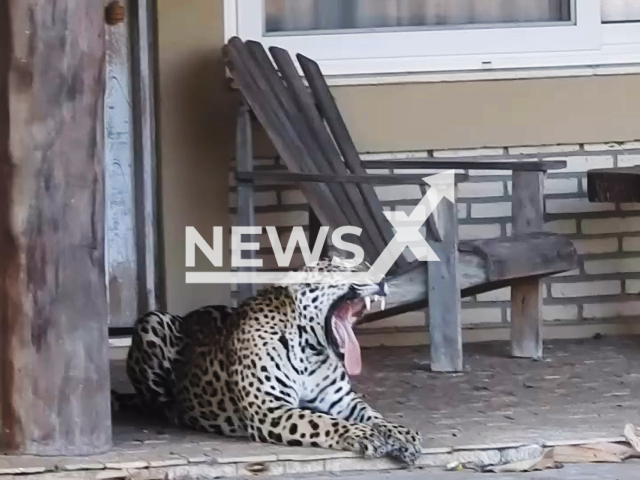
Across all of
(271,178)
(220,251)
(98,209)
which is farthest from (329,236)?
(98,209)

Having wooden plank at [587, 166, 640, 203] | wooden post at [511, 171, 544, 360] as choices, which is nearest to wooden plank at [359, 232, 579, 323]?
wooden post at [511, 171, 544, 360]

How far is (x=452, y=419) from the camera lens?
4223 mm

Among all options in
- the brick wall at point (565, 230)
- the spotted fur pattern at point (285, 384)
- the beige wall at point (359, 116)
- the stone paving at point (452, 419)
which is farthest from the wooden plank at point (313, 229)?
the spotted fur pattern at point (285, 384)

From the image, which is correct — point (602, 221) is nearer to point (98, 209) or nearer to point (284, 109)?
point (284, 109)

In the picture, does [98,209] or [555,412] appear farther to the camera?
[555,412]

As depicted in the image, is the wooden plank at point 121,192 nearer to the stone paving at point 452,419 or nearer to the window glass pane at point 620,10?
the stone paving at point 452,419

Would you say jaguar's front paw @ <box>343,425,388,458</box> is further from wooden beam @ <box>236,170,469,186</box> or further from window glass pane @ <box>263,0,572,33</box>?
window glass pane @ <box>263,0,572,33</box>

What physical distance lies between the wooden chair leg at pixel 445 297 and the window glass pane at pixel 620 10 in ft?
4.88

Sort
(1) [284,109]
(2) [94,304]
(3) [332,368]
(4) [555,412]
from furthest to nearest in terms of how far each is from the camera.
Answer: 1. (1) [284,109]
2. (4) [555,412]
3. (3) [332,368]
4. (2) [94,304]

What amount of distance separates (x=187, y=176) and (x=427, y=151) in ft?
3.33

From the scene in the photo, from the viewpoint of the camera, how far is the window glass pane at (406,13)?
586 cm

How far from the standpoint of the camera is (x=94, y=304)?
12.4 feet

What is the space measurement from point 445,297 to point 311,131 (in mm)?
861

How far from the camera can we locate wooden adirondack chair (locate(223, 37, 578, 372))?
16.4 ft
